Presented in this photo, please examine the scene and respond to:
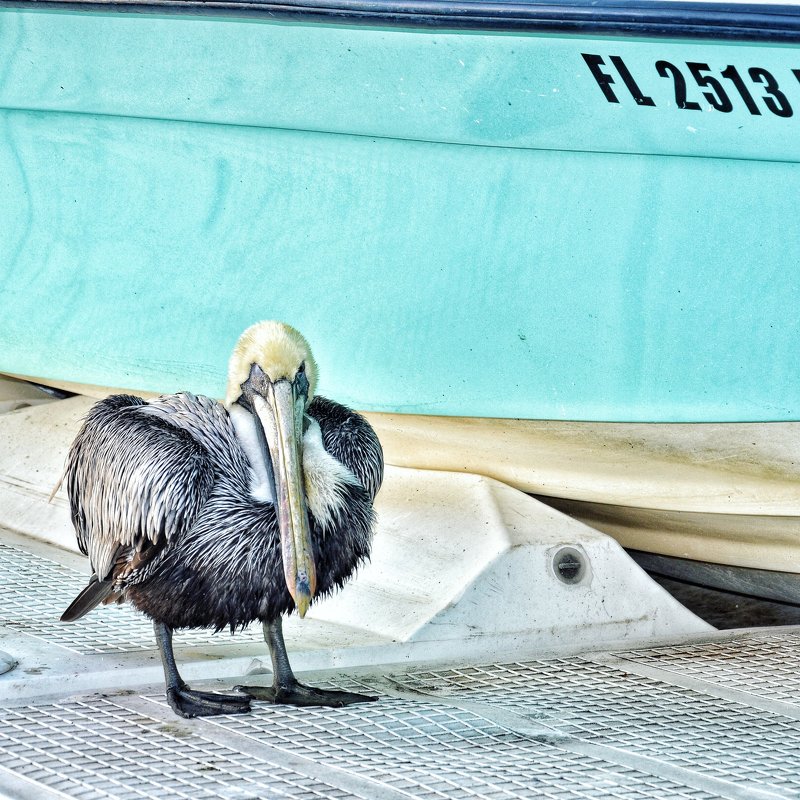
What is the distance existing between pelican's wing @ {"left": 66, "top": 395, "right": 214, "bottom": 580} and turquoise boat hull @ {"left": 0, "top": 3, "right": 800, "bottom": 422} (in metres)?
0.97

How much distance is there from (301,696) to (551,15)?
67.0 inches

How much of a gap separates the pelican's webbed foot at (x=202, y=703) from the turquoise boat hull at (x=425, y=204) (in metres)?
1.11

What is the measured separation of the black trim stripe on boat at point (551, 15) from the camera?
2.90 meters

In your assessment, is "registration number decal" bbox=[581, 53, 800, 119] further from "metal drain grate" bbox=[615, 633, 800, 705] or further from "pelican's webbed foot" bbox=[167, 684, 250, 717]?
"pelican's webbed foot" bbox=[167, 684, 250, 717]

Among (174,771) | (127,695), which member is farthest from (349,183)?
(174,771)

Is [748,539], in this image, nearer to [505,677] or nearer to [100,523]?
[505,677]

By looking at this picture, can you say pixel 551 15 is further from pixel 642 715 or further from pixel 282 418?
pixel 642 715

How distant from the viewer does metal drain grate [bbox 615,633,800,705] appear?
277cm

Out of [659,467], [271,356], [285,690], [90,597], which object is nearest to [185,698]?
[285,690]

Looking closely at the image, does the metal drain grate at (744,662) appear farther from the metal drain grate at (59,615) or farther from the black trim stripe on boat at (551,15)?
the black trim stripe on boat at (551,15)

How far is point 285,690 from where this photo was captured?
2.56 m

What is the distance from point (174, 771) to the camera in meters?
2.18

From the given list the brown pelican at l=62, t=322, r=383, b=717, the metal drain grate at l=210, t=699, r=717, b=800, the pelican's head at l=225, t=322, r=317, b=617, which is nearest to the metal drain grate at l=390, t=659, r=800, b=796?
the metal drain grate at l=210, t=699, r=717, b=800

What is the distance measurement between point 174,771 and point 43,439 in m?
2.16
